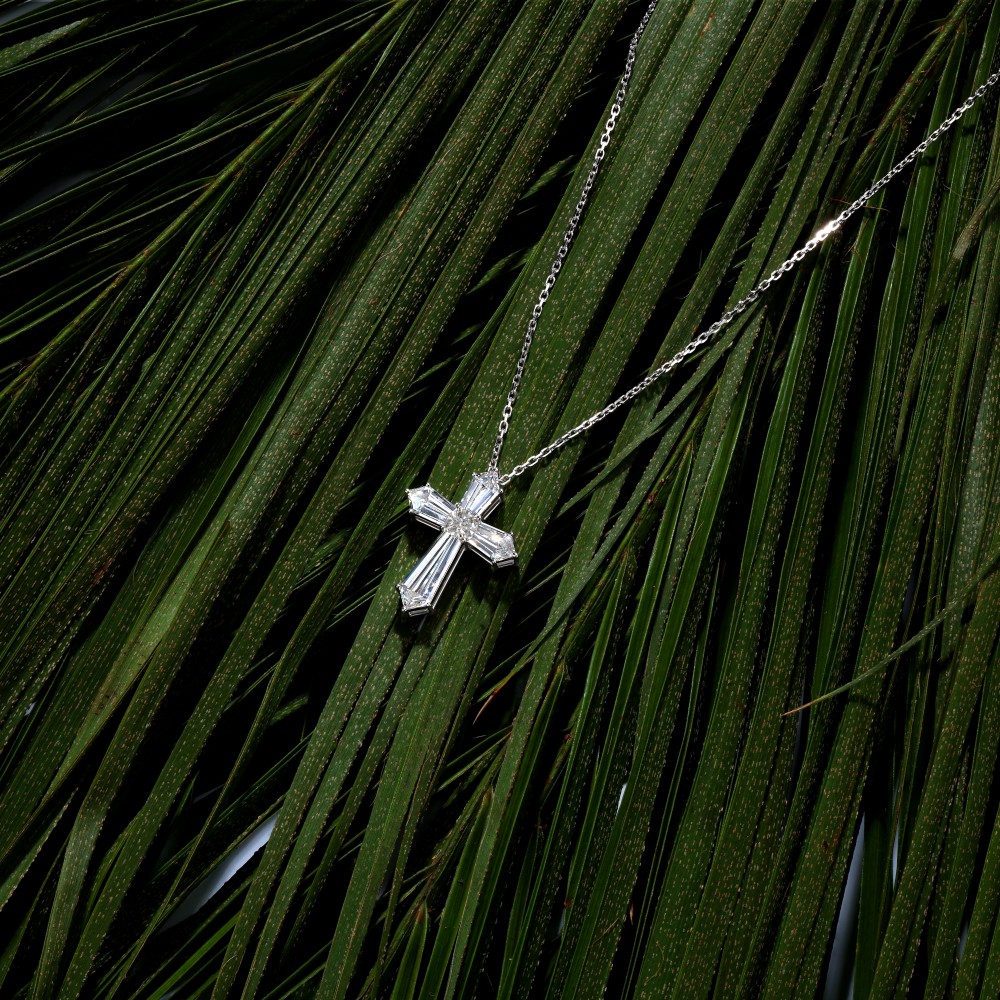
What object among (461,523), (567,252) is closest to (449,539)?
(461,523)

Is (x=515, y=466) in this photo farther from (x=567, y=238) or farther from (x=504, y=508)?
(x=567, y=238)

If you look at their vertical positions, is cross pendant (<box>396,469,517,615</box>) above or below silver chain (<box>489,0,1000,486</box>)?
below

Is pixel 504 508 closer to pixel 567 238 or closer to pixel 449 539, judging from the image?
pixel 449 539

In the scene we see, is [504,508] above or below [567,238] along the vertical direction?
below

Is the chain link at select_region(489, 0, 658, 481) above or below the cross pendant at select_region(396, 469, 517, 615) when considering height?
above
